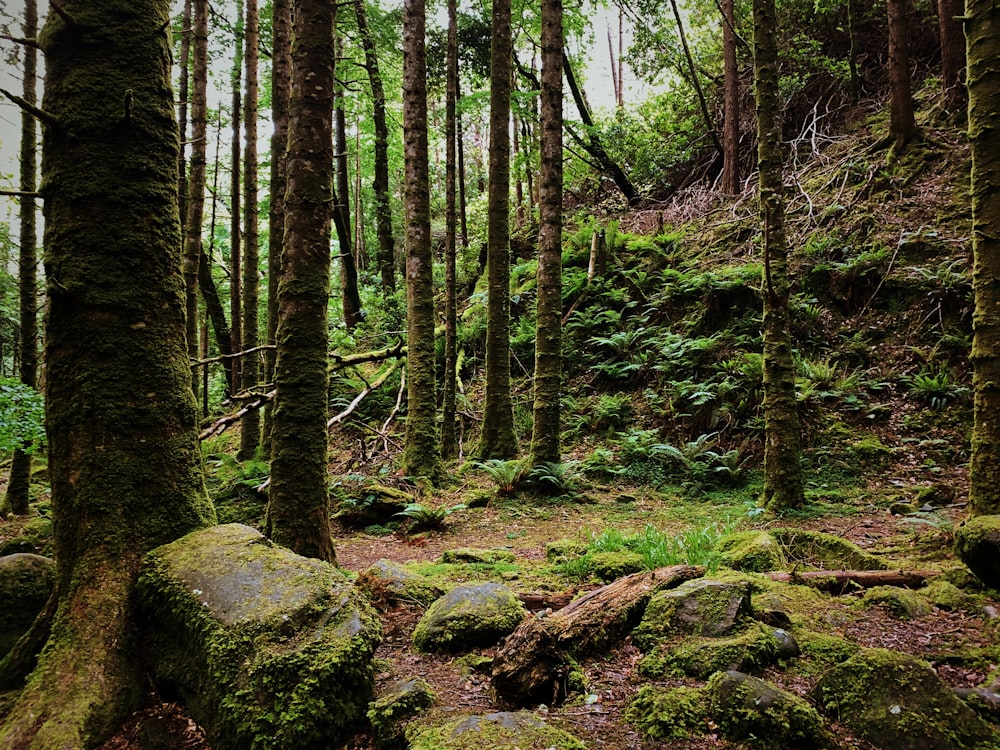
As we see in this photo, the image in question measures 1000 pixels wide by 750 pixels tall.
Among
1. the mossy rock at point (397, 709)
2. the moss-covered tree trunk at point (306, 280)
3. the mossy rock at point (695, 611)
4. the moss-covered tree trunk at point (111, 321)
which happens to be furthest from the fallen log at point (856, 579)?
the moss-covered tree trunk at point (111, 321)

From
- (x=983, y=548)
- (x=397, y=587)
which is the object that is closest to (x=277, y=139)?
(x=397, y=587)

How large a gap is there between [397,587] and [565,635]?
4.98 ft

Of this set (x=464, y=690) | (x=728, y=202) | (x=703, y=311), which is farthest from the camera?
(x=728, y=202)

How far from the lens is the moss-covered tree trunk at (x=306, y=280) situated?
14.8 feet

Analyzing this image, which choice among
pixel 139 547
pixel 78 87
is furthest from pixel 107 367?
pixel 78 87

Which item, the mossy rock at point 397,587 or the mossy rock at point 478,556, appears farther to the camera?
the mossy rock at point 478,556

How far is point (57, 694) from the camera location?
254 cm

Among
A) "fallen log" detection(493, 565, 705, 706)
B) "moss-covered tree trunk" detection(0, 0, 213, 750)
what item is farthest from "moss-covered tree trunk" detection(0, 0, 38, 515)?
"fallen log" detection(493, 565, 705, 706)

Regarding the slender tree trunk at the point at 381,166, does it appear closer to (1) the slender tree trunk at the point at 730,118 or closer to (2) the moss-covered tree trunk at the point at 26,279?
(2) the moss-covered tree trunk at the point at 26,279

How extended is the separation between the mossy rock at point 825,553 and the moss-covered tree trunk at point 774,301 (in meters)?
2.18

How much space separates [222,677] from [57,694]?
2.77 ft

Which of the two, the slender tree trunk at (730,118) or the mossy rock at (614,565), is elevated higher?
the slender tree trunk at (730,118)

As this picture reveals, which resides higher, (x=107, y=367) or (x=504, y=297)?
(x=504, y=297)

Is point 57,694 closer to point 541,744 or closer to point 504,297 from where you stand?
point 541,744
